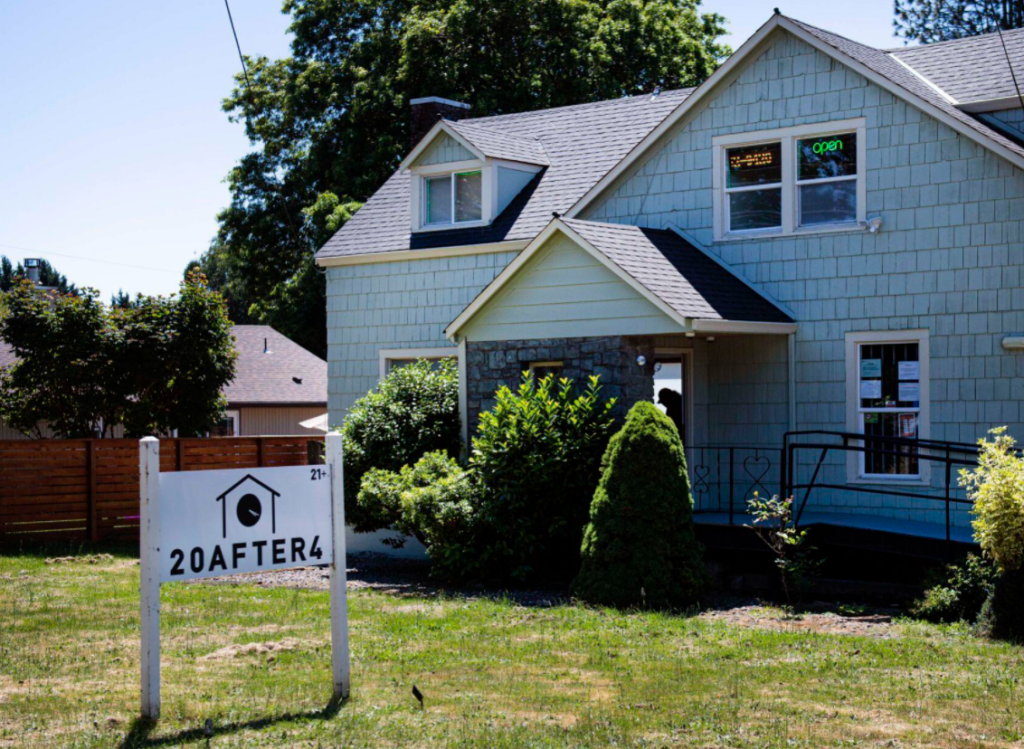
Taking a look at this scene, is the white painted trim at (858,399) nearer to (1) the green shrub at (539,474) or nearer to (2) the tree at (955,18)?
(1) the green shrub at (539,474)

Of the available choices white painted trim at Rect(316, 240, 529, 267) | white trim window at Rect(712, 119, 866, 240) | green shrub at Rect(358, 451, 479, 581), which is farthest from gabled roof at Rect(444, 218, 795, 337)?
white painted trim at Rect(316, 240, 529, 267)

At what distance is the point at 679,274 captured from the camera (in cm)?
1460

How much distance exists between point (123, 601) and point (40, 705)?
4.84 meters

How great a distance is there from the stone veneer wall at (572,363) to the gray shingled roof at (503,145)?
4.67 m

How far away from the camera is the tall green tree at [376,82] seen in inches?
1183

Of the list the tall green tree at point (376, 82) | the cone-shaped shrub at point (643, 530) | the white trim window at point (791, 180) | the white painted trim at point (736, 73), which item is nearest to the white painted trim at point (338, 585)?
the cone-shaped shrub at point (643, 530)

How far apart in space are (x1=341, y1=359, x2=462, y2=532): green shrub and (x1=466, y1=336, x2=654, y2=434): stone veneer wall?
1064mm

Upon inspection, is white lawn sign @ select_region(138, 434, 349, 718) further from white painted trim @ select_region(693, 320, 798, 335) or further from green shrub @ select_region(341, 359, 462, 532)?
green shrub @ select_region(341, 359, 462, 532)

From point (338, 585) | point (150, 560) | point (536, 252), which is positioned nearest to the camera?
point (150, 560)

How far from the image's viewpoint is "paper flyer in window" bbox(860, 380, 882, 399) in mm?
14648

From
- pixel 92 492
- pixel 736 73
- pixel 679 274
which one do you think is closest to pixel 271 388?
pixel 92 492

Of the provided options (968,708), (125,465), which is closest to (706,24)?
(125,465)

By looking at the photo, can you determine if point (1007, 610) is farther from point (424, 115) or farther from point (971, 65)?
point (424, 115)

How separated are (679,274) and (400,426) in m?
4.31
